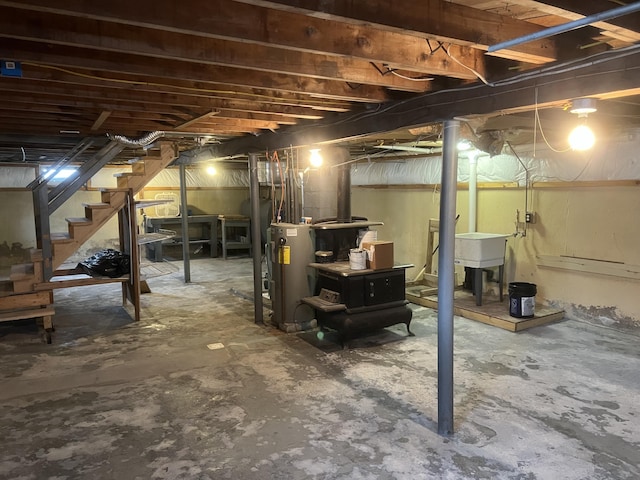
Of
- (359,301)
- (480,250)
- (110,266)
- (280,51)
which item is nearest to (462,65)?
(280,51)

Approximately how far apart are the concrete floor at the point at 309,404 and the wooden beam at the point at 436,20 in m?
2.05

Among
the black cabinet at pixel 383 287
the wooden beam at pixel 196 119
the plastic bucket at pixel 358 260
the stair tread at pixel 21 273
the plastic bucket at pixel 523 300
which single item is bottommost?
the plastic bucket at pixel 523 300

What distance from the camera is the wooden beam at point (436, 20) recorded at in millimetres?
1585

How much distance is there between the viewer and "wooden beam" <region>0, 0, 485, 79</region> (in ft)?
5.12

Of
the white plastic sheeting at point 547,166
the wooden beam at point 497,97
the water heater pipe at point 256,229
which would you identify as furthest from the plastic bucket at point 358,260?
the white plastic sheeting at point 547,166

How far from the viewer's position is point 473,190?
5.77 meters

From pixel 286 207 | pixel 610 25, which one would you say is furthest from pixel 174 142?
pixel 610 25

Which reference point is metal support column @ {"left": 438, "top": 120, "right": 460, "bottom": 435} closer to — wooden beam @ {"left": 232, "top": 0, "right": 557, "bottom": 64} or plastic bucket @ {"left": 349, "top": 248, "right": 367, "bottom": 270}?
wooden beam @ {"left": 232, "top": 0, "right": 557, "bottom": 64}

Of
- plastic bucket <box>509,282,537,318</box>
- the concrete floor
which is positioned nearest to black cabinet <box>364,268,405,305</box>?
the concrete floor

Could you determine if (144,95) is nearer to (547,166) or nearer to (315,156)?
(315,156)

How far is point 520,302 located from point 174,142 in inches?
171

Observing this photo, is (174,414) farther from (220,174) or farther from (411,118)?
(220,174)

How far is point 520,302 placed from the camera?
15.5 feet

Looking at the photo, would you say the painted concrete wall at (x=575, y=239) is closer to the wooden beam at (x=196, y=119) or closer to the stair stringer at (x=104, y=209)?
the wooden beam at (x=196, y=119)
